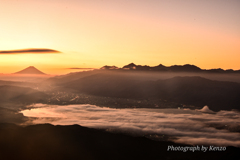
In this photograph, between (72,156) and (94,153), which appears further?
(94,153)

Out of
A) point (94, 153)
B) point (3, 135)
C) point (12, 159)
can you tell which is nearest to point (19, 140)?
point (3, 135)

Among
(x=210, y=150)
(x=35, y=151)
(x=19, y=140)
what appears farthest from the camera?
(x=210, y=150)

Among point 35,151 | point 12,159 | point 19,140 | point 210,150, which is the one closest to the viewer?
point 12,159

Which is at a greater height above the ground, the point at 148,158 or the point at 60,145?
the point at 60,145

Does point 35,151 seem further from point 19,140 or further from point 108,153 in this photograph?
point 108,153

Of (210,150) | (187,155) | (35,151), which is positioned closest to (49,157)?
(35,151)

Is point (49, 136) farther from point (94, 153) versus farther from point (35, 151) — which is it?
point (94, 153)

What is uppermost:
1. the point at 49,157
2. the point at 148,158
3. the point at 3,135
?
the point at 3,135

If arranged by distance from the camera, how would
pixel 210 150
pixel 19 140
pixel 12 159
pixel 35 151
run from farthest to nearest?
pixel 210 150
pixel 19 140
pixel 35 151
pixel 12 159

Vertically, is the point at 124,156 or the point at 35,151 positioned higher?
the point at 35,151
